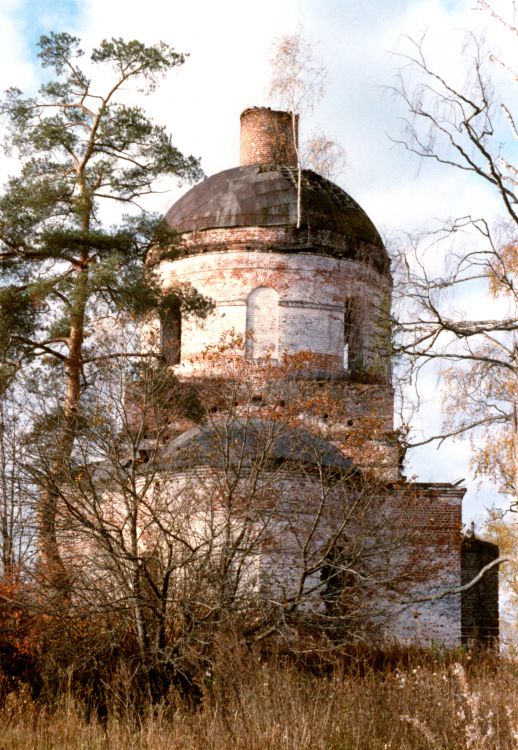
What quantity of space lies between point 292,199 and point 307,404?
572cm

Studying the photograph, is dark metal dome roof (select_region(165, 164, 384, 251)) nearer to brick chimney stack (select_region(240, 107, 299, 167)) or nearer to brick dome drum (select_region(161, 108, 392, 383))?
brick dome drum (select_region(161, 108, 392, 383))

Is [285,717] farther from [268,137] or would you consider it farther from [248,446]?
[268,137]

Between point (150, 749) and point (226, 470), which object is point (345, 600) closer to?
point (226, 470)

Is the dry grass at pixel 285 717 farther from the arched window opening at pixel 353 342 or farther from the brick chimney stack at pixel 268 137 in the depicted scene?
the brick chimney stack at pixel 268 137

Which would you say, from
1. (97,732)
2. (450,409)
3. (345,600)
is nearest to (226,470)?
(345,600)

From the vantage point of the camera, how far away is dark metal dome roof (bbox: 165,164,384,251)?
738 inches

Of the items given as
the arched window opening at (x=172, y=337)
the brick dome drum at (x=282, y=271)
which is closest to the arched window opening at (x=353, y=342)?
the brick dome drum at (x=282, y=271)

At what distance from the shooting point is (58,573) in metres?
9.99

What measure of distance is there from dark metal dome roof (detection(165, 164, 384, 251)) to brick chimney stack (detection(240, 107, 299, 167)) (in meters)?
0.48

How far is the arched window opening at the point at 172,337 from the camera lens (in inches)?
686

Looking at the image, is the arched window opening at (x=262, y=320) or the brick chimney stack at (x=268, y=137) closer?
the arched window opening at (x=262, y=320)

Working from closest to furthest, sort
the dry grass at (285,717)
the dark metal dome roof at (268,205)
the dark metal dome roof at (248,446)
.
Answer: the dry grass at (285,717) → the dark metal dome roof at (248,446) → the dark metal dome roof at (268,205)

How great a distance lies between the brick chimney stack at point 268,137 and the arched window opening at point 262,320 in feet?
9.73

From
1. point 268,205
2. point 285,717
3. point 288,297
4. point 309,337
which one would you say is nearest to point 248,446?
point 309,337
